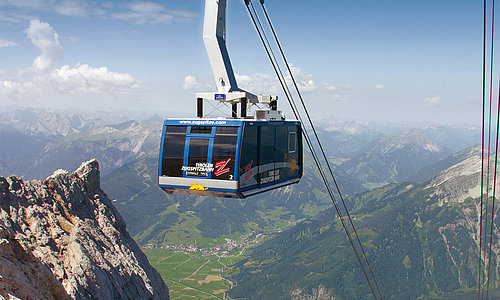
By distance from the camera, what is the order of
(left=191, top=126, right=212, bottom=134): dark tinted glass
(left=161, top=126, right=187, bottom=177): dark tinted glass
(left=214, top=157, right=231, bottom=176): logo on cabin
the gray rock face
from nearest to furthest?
(left=214, top=157, right=231, bottom=176): logo on cabin → (left=191, top=126, right=212, bottom=134): dark tinted glass → (left=161, top=126, right=187, bottom=177): dark tinted glass → the gray rock face

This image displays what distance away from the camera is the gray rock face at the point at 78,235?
3456 centimetres

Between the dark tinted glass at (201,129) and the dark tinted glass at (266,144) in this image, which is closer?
the dark tinted glass at (201,129)

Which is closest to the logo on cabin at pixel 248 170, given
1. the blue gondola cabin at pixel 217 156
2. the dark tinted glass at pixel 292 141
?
the blue gondola cabin at pixel 217 156

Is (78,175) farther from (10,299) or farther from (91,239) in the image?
(10,299)

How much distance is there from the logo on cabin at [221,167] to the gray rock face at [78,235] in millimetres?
16099

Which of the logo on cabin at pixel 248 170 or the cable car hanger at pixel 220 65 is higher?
the cable car hanger at pixel 220 65

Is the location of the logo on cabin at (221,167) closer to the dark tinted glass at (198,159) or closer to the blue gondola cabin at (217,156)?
the blue gondola cabin at (217,156)

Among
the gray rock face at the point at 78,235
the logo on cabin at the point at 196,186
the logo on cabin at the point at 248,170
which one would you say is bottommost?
the gray rock face at the point at 78,235

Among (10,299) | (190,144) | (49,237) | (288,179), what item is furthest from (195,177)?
(49,237)

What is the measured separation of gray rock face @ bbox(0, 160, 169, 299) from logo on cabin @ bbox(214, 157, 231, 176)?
52.8 feet

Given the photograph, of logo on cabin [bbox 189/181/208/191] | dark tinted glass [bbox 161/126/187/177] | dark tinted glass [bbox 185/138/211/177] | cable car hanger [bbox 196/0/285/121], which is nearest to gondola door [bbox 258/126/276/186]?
cable car hanger [bbox 196/0/285/121]

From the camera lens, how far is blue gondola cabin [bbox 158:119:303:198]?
1861 cm

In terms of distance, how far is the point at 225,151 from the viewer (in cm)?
1866

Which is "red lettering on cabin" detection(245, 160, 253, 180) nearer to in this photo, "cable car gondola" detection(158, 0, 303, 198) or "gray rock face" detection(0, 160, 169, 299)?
"cable car gondola" detection(158, 0, 303, 198)
